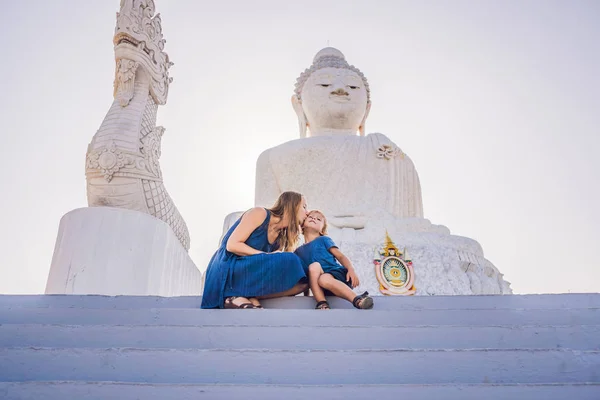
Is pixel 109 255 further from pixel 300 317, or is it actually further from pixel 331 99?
pixel 331 99

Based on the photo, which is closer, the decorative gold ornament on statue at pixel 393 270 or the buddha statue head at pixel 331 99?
the decorative gold ornament on statue at pixel 393 270

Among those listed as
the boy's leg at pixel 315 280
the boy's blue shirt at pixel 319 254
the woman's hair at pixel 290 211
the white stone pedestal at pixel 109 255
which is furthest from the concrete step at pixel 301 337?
the white stone pedestal at pixel 109 255

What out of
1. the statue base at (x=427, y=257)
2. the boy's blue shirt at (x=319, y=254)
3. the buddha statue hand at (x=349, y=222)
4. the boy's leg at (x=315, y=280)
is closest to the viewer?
the boy's leg at (x=315, y=280)

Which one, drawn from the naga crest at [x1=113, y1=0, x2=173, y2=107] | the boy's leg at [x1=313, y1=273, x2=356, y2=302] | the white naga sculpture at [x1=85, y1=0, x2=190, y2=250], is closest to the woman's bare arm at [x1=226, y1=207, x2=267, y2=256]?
the boy's leg at [x1=313, y1=273, x2=356, y2=302]

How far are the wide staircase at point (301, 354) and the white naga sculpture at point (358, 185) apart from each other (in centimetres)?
203

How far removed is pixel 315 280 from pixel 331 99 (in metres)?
4.34

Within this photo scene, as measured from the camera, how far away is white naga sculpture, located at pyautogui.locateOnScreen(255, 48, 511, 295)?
16.0ft

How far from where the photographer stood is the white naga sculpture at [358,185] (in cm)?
488

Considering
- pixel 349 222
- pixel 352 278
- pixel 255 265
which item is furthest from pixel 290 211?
pixel 349 222

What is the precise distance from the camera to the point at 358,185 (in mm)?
6176

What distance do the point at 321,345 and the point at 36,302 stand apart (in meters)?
1.67

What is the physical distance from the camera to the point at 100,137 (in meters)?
5.98

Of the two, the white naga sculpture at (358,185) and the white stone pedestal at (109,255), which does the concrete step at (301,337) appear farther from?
the white stone pedestal at (109,255)

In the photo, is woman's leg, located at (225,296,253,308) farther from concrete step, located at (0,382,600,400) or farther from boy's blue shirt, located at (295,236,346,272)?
concrete step, located at (0,382,600,400)
